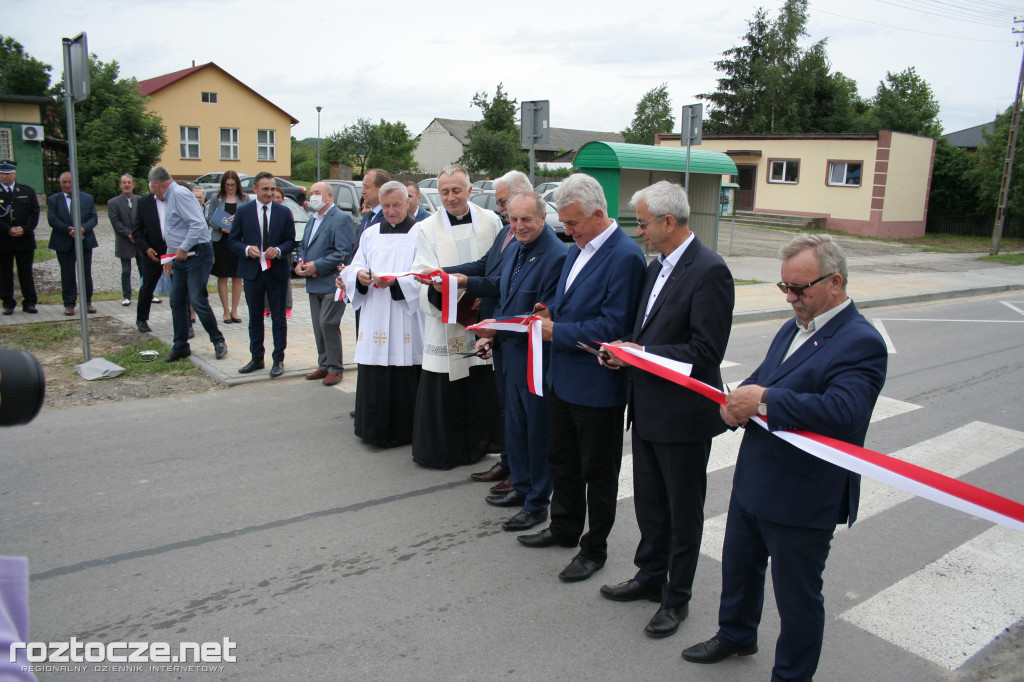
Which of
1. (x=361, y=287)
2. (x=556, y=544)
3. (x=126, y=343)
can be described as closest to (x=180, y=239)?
(x=126, y=343)

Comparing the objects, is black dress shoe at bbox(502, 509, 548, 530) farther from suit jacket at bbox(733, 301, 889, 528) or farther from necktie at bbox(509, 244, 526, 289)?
suit jacket at bbox(733, 301, 889, 528)

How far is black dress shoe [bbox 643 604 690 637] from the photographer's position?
143 inches

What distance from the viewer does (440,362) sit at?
5719 mm

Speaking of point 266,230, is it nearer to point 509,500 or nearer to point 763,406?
point 509,500

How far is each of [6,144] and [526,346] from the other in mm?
31590

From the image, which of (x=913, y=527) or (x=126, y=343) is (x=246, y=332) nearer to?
(x=126, y=343)

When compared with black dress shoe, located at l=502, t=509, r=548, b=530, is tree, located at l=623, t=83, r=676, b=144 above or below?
above

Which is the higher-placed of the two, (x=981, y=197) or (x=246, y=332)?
(x=981, y=197)

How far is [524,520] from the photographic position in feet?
15.9

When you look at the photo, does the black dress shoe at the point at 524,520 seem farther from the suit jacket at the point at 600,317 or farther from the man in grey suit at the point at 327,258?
the man in grey suit at the point at 327,258

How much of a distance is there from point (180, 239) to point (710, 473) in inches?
260

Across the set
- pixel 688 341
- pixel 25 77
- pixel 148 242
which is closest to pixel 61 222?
pixel 148 242

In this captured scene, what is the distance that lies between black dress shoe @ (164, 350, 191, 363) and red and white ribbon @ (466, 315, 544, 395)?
18.1ft

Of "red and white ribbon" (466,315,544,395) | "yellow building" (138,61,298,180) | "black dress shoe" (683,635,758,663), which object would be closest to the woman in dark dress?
"red and white ribbon" (466,315,544,395)
